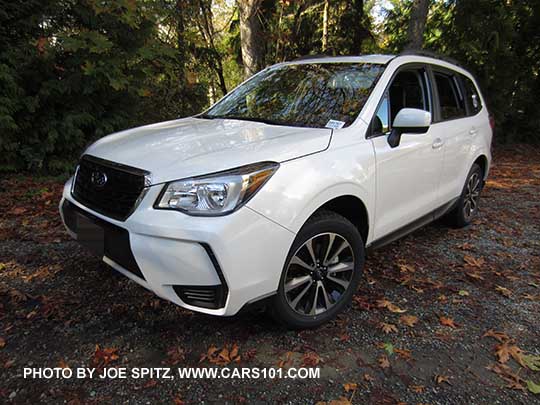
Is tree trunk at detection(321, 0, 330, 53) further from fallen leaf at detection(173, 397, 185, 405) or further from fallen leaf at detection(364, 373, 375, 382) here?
fallen leaf at detection(173, 397, 185, 405)

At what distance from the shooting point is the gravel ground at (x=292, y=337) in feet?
6.73

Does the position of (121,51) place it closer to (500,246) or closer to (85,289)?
(85,289)

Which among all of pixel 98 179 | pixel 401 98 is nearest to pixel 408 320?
pixel 401 98

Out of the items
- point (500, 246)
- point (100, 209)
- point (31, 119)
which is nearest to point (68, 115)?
point (31, 119)

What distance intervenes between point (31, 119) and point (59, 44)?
109 centimetres

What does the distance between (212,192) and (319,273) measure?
0.91 meters

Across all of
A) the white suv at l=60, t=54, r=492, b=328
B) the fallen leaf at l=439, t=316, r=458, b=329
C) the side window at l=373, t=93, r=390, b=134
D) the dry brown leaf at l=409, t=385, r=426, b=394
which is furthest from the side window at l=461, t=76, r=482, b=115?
the dry brown leaf at l=409, t=385, r=426, b=394

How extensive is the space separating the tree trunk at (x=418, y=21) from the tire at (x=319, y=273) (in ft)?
21.5

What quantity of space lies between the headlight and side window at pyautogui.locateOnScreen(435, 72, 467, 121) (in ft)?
7.65

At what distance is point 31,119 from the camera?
5.38 m

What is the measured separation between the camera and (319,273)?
8.01 feet

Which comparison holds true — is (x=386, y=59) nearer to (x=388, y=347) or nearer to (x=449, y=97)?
(x=449, y=97)

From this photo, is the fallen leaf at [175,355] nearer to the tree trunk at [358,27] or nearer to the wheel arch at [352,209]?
the wheel arch at [352,209]

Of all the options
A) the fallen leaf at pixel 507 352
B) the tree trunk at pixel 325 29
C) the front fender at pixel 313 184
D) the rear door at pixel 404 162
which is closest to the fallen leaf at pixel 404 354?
the fallen leaf at pixel 507 352
